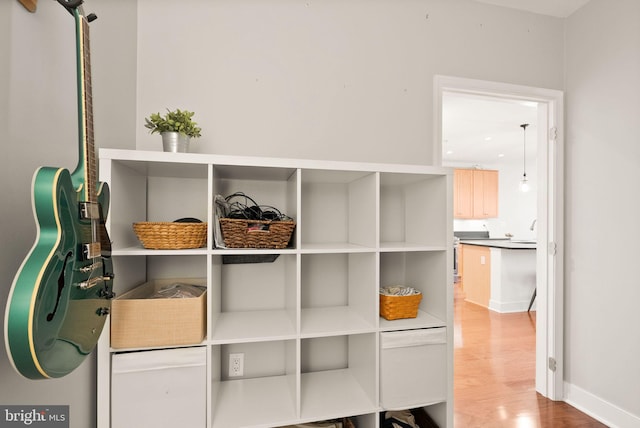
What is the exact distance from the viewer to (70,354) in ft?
2.59

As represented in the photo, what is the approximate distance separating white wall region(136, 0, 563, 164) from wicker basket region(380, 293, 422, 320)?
79 centimetres

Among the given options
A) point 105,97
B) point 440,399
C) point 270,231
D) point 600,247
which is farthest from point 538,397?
point 105,97

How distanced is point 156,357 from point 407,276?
1.32m

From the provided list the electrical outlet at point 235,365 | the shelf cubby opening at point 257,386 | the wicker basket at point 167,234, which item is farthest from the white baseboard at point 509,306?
the wicker basket at point 167,234

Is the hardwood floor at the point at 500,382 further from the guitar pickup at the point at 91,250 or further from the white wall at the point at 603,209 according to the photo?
the guitar pickup at the point at 91,250

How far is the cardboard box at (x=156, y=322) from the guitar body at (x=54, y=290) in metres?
0.30

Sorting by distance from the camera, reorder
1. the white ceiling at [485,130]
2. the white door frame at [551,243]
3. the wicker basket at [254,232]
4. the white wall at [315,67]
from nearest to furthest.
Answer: the wicker basket at [254,232], the white wall at [315,67], the white door frame at [551,243], the white ceiling at [485,130]

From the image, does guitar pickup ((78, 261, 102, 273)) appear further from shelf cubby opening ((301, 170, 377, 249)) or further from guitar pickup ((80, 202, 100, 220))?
shelf cubby opening ((301, 170, 377, 249))

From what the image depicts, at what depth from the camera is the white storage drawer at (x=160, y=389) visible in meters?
1.17

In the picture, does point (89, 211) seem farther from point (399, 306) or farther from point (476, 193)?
point (476, 193)

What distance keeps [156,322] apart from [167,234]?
0.33 meters

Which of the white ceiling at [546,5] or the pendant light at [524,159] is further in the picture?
the pendant light at [524,159]

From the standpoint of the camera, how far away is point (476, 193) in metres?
7.46

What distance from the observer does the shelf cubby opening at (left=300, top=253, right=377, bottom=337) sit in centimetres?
144
